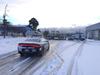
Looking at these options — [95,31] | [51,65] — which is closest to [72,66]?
[51,65]

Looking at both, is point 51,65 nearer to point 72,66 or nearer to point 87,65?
point 72,66

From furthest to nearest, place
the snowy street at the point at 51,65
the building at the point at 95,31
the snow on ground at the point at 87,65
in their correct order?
1. the building at the point at 95,31
2. the snowy street at the point at 51,65
3. the snow on ground at the point at 87,65

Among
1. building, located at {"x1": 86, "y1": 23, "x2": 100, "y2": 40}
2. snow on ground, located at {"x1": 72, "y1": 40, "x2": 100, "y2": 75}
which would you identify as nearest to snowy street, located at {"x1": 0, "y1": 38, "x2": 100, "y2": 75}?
snow on ground, located at {"x1": 72, "y1": 40, "x2": 100, "y2": 75}

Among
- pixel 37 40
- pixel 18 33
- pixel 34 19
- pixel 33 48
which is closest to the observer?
pixel 33 48

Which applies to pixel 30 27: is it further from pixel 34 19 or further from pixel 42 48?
pixel 42 48

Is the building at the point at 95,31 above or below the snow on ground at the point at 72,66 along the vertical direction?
above

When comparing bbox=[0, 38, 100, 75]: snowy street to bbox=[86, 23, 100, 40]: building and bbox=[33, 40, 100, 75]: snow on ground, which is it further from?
bbox=[86, 23, 100, 40]: building

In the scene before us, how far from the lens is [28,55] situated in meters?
17.1

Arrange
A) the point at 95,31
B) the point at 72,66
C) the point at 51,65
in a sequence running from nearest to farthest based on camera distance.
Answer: the point at 72,66, the point at 51,65, the point at 95,31

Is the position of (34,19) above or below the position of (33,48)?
above

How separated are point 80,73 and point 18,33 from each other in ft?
263

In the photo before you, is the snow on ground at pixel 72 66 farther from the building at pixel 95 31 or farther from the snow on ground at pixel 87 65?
the building at pixel 95 31

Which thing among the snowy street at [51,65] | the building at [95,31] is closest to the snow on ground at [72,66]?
the snowy street at [51,65]

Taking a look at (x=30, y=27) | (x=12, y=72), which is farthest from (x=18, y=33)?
(x=12, y=72)
